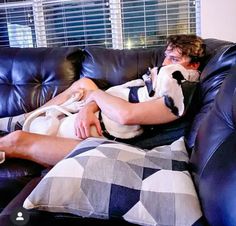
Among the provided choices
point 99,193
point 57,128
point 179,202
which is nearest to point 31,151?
point 57,128

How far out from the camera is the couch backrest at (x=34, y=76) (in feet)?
6.95

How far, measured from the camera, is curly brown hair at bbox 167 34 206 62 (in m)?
1.67

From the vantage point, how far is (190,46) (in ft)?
5.52

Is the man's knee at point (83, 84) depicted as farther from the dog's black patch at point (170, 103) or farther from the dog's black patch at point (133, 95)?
the dog's black patch at point (170, 103)

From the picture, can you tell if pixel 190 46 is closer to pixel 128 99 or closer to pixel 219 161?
pixel 128 99

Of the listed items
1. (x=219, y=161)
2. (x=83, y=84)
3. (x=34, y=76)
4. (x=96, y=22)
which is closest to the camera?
(x=219, y=161)

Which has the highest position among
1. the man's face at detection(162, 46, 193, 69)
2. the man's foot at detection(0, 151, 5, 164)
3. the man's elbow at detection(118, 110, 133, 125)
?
the man's face at detection(162, 46, 193, 69)

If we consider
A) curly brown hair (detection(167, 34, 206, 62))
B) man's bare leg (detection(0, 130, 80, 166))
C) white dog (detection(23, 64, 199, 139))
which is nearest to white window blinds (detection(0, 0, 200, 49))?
curly brown hair (detection(167, 34, 206, 62))

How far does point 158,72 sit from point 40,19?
1784 mm

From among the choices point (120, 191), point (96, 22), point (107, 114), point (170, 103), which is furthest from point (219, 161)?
point (96, 22)

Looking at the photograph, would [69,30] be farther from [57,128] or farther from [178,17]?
[57,128]

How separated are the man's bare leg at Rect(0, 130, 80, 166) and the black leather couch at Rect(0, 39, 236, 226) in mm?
40

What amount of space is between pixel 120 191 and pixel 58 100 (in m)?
1.15

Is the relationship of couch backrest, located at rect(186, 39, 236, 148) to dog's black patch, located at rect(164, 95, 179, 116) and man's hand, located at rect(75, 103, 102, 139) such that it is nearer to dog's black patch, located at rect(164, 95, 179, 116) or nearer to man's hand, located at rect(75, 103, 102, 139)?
dog's black patch, located at rect(164, 95, 179, 116)
